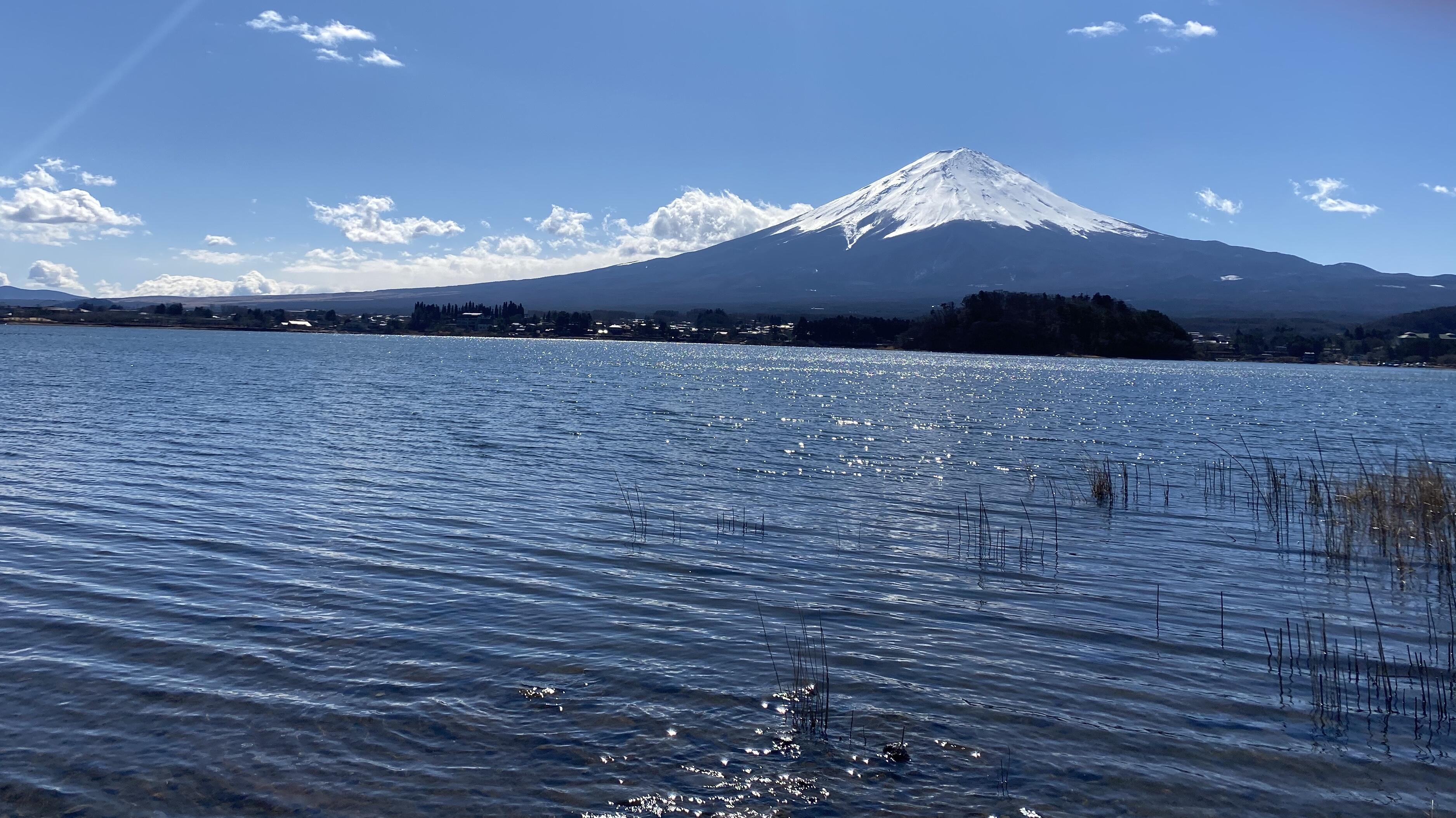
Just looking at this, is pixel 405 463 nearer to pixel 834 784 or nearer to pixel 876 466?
pixel 876 466

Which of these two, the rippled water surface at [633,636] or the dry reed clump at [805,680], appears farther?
the dry reed clump at [805,680]

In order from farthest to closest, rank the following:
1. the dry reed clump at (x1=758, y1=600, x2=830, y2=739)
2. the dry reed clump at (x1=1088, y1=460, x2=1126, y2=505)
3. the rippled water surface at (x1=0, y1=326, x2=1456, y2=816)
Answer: the dry reed clump at (x1=1088, y1=460, x2=1126, y2=505), the dry reed clump at (x1=758, y1=600, x2=830, y2=739), the rippled water surface at (x1=0, y1=326, x2=1456, y2=816)

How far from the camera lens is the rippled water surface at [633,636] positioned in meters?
9.13

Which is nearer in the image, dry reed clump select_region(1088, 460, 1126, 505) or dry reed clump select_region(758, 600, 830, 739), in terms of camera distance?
dry reed clump select_region(758, 600, 830, 739)

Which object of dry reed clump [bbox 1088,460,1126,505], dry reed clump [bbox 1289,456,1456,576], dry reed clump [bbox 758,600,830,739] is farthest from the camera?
dry reed clump [bbox 1088,460,1126,505]

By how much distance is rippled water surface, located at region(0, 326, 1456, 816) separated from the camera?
913 cm

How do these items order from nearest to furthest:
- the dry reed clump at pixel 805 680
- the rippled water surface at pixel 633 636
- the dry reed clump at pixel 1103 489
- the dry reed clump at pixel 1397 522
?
the rippled water surface at pixel 633 636
the dry reed clump at pixel 805 680
the dry reed clump at pixel 1397 522
the dry reed clump at pixel 1103 489

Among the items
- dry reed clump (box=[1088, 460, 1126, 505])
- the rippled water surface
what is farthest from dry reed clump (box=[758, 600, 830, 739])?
dry reed clump (box=[1088, 460, 1126, 505])

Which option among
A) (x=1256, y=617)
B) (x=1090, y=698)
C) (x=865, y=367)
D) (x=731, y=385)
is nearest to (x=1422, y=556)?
(x=1256, y=617)

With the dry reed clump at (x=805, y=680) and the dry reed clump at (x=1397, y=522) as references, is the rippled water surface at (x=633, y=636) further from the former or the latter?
the dry reed clump at (x=1397, y=522)

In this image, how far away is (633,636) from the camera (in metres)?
13.4

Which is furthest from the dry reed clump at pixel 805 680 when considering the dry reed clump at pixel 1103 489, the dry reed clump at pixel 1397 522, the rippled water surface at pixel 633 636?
the dry reed clump at pixel 1103 489

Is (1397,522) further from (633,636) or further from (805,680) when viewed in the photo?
(633,636)

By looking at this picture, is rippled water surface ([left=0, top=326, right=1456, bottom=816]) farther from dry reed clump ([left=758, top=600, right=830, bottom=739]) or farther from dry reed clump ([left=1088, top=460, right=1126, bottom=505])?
dry reed clump ([left=1088, top=460, right=1126, bottom=505])
